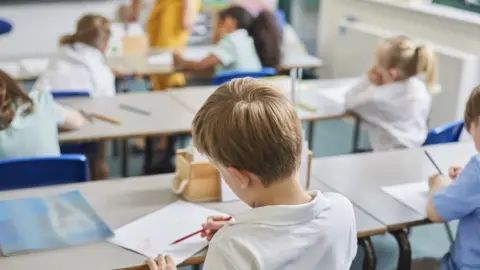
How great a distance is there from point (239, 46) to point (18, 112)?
6.00 ft

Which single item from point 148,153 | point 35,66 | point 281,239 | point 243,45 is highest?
point 281,239

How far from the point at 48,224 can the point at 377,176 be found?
1.13 m

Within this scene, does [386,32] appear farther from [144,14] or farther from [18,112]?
[18,112]

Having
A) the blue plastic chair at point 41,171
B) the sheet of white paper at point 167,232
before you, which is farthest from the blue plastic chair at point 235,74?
the sheet of white paper at point 167,232

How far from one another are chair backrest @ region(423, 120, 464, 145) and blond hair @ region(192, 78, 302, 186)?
5.80 feet

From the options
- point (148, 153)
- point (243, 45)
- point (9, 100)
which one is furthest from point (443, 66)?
point (9, 100)

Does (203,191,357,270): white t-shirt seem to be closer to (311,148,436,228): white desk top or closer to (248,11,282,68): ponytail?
(311,148,436,228): white desk top

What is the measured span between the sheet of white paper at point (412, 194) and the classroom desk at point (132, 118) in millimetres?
1079

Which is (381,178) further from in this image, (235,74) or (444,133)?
(235,74)

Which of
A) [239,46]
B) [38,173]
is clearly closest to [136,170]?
[239,46]

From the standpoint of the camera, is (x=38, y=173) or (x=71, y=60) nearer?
(x=38, y=173)

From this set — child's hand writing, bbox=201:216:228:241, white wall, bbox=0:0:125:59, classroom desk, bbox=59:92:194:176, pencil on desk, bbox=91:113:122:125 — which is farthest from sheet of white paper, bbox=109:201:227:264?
white wall, bbox=0:0:125:59

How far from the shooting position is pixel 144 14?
630cm

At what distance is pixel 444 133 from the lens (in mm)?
2943
